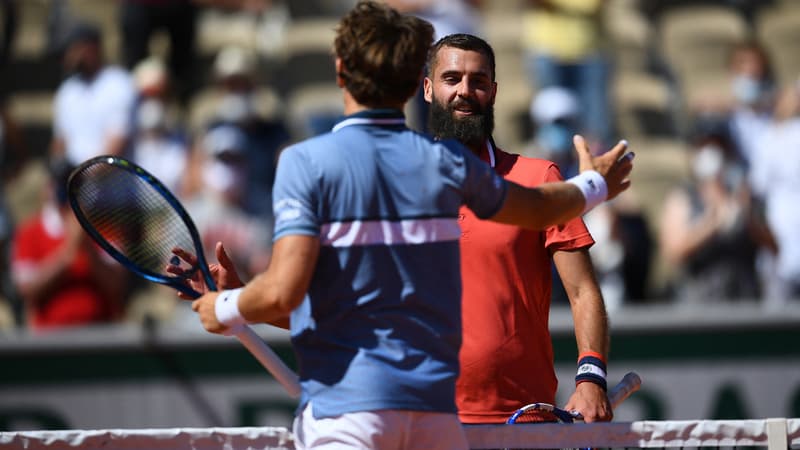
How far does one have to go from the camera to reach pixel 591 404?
4352mm

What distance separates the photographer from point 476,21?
12.1 meters

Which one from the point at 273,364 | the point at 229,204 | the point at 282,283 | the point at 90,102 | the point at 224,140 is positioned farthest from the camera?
the point at 90,102

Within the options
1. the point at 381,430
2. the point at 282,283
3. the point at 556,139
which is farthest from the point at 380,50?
the point at 556,139

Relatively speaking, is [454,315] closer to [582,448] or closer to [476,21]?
[582,448]

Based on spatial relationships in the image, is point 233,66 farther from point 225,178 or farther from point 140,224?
point 140,224

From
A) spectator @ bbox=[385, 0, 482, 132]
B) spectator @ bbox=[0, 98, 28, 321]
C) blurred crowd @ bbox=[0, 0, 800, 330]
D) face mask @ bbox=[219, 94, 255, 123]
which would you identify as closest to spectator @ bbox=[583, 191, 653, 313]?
blurred crowd @ bbox=[0, 0, 800, 330]

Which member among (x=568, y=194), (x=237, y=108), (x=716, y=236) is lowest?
(x=716, y=236)

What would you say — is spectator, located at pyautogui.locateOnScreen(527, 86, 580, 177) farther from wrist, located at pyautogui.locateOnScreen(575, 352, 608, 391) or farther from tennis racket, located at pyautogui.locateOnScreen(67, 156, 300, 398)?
tennis racket, located at pyautogui.locateOnScreen(67, 156, 300, 398)

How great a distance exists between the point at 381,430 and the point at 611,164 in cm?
112

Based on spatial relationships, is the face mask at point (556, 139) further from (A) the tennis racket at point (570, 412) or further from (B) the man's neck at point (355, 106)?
A: (B) the man's neck at point (355, 106)

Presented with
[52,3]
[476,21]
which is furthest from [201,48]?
[476,21]

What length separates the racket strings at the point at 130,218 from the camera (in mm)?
4242

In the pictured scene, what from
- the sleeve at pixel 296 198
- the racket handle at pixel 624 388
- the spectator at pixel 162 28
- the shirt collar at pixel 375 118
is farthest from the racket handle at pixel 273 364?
the spectator at pixel 162 28

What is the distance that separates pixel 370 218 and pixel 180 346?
5.70m
